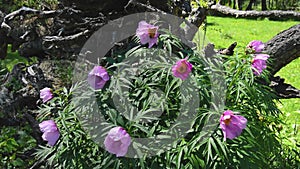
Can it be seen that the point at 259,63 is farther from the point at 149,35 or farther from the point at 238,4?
the point at 238,4

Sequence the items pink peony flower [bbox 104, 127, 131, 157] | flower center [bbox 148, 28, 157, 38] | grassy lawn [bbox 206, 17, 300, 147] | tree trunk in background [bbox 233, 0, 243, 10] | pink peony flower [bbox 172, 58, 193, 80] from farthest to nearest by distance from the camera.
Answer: tree trunk in background [bbox 233, 0, 243, 10] < grassy lawn [bbox 206, 17, 300, 147] < flower center [bbox 148, 28, 157, 38] < pink peony flower [bbox 172, 58, 193, 80] < pink peony flower [bbox 104, 127, 131, 157]

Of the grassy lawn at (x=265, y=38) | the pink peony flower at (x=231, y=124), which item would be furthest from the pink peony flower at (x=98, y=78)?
the grassy lawn at (x=265, y=38)

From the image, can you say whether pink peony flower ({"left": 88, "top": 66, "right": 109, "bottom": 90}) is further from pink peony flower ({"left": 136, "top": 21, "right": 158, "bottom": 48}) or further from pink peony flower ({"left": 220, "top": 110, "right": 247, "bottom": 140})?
pink peony flower ({"left": 220, "top": 110, "right": 247, "bottom": 140})

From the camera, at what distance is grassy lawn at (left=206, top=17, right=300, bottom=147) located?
184 inches

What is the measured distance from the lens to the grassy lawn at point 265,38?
15.3 feet

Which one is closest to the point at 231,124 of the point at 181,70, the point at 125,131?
the point at 181,70

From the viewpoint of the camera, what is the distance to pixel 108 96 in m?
2.29

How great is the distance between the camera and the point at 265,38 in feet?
36.8

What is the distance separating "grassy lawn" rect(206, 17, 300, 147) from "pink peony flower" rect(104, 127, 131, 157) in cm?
208

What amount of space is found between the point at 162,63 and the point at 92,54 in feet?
4.80

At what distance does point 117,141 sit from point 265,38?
9.74 m

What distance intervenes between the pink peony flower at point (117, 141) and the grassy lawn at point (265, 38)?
208 cm

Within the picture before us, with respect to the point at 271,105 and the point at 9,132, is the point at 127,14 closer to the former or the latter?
the point at 9,132

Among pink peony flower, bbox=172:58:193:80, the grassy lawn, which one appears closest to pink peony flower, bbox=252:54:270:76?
pink peony flower, bbox=172:58:193:80
